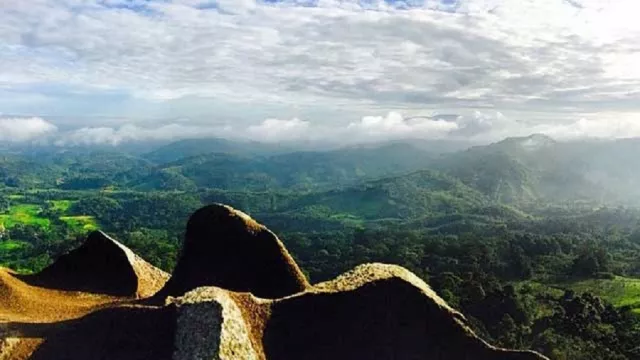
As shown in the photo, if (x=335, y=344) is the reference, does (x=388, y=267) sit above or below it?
above

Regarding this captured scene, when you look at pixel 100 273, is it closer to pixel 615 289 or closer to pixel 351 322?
pixel 351 322

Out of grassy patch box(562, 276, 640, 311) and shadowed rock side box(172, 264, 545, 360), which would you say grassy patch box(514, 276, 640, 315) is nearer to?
grassy patch box(562, 276, 640, 311)

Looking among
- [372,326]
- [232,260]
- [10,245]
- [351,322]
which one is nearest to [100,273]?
[232,260]

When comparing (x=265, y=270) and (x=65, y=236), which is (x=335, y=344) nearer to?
(x=265, y=270)

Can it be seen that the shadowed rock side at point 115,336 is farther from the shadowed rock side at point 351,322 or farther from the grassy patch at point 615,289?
the grassy patch at point 615,289

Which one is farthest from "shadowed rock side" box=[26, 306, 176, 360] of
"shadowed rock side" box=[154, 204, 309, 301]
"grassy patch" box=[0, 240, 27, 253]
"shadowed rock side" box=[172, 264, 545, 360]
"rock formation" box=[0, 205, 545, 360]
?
"grassy patch" box=[0, 240, 27, 253]

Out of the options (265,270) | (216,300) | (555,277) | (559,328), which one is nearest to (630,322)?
(559,328)
